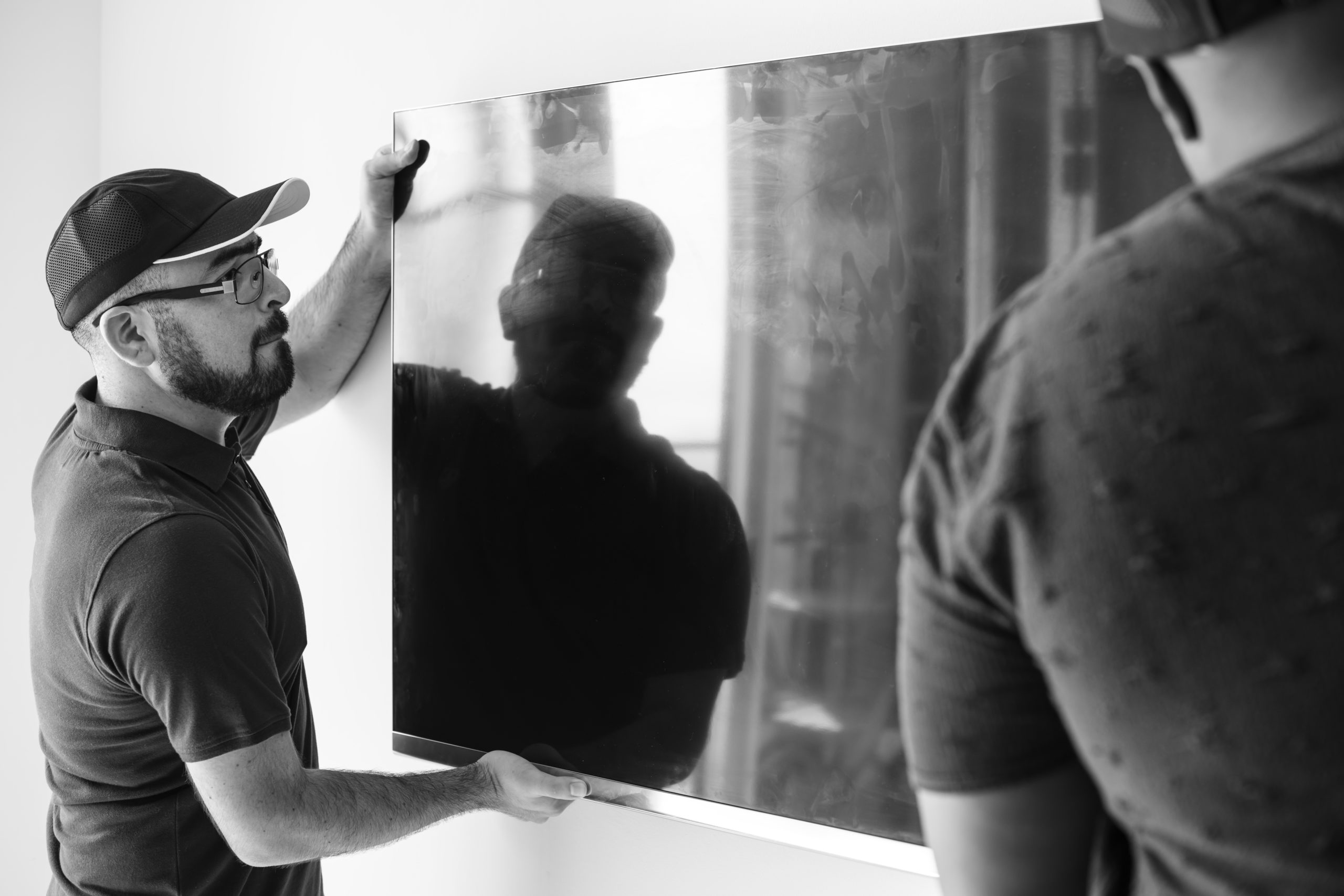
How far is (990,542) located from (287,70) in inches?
77.8

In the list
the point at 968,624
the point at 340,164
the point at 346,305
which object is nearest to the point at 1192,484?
the point at 968,624

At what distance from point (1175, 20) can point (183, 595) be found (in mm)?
1321

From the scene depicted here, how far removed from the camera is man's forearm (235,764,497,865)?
56.7 inches

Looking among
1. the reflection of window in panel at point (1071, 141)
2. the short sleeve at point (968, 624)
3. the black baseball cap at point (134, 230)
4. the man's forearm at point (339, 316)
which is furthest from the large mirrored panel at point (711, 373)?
the short sleeve at point (968, 624)

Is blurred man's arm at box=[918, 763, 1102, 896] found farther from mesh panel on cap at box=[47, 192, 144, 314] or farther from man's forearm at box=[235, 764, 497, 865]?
mesh panel on cap at box=[47, 192, 144, 314]

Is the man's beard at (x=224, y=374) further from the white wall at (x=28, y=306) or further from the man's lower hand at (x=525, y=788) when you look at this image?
the white wall at (x=28, y=306)

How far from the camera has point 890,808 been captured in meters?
1.26

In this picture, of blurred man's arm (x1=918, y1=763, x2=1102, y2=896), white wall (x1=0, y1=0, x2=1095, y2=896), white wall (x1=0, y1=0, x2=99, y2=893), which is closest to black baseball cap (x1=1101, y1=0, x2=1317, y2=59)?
blurred man's arm (x1=918, y1=763, x2=1102, y2=896)

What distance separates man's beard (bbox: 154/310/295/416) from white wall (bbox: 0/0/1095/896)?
0.70 ft

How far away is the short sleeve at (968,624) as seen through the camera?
57 centimetres

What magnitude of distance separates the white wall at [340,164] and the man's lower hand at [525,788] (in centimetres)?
14

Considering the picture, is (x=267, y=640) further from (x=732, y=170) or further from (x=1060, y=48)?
(x=1060, y=48)

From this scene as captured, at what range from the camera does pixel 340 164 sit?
2.00 m

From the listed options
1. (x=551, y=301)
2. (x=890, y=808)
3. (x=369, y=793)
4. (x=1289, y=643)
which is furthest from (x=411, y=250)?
(x=1289, y=643)
